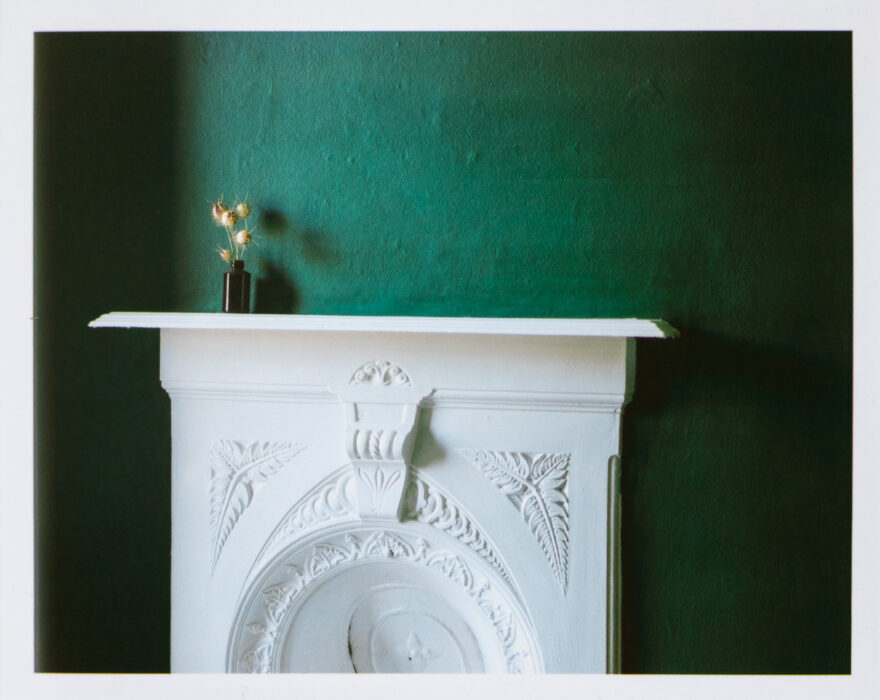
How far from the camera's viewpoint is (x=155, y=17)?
3.70 ft

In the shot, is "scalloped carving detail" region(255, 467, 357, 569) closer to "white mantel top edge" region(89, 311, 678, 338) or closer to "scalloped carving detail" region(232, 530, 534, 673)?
"scalloped carving detail" region(232, 530, 534, 673)

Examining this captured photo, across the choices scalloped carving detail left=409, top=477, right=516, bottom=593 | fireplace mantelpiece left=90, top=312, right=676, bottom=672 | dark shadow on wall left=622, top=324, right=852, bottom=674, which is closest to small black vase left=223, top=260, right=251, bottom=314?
fireplace mantelpiece left=90, top=312, right=676, bottom=672

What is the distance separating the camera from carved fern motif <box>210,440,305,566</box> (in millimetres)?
1257

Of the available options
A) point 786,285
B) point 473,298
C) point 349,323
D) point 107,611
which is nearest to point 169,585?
point 107,611

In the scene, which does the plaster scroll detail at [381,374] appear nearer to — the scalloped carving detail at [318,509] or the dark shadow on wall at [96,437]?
the scalloped carving detail at [318,509]

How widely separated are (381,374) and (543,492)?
404mm

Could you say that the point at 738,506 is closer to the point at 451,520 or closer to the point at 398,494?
the point at 451,520

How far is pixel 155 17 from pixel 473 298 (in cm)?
81

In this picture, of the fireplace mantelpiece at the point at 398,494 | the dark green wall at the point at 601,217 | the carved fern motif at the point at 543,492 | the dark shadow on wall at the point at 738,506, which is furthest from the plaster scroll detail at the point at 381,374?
the dark shadow on wall at the point at 738,506

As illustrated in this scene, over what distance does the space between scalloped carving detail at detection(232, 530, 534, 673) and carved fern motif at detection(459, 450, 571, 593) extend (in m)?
0.15

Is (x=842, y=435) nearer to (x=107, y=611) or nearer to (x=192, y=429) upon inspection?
(x=192, y=429)

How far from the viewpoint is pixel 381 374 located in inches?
46.8

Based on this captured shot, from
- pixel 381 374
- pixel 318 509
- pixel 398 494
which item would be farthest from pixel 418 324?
pixel 318 509

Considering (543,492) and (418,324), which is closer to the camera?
(418,324)
